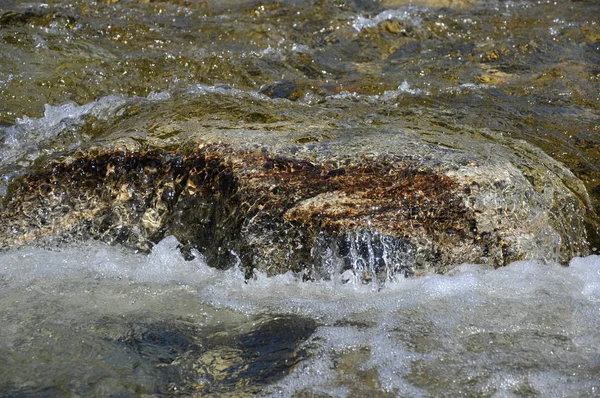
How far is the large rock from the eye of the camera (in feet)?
13.0

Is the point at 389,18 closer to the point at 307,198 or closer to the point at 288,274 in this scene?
the point at 307,198

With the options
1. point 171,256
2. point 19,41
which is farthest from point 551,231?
point 19,41

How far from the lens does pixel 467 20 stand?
8.15 meters

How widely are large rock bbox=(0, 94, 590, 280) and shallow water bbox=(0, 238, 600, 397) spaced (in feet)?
0.40

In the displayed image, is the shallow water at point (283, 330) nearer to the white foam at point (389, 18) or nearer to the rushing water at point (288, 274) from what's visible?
the rushing water at point (288, 274)

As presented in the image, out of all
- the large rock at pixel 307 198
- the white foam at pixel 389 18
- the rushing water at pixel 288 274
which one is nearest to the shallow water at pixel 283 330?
the rushing water at pixel 288 274

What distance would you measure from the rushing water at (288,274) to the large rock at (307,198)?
3.7 inches

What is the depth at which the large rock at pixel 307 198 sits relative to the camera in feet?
13.0

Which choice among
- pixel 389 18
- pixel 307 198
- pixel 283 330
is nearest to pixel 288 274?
pixel 307 198

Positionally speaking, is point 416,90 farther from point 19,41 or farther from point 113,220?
point 19,41

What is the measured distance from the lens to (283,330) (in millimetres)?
3521

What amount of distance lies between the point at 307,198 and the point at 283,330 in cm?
82

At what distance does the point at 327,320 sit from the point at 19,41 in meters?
4.99

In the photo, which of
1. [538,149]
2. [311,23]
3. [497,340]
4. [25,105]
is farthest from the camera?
[311,23]
